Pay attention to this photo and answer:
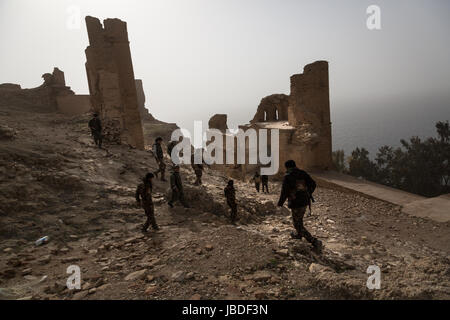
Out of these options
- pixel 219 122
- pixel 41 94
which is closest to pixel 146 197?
pixel 41 94

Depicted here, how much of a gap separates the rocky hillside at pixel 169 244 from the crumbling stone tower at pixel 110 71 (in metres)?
3.65

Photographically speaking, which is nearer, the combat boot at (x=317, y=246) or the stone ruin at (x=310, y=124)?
the combat boot at (x=317, y=246)

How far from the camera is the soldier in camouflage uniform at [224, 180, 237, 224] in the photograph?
6.31m

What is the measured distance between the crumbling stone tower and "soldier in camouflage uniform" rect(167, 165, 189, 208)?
6351 mm

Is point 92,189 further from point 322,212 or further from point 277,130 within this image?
point 277,130

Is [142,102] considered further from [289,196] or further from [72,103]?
[289,196]

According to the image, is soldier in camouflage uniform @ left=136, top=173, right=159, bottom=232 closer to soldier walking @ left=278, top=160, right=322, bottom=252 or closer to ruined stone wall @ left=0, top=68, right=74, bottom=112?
soldier walking @ left=278, top=160, right=322, bottom=252

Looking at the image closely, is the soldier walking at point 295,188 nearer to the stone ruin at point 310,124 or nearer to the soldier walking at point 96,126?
the soldier walking at point 96,126

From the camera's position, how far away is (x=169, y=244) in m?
4.54

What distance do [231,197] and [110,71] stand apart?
961 cm

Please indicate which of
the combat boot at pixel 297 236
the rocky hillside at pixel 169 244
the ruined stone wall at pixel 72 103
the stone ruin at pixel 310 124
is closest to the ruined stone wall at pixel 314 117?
the stone ruin at pixel 310 124

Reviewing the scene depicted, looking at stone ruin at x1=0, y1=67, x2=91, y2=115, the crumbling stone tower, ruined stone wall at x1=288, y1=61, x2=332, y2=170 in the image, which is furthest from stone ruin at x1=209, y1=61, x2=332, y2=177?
stone ruin at x1=0, y1=67, x2=91, y2=115

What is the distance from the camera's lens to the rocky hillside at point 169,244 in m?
3.34
